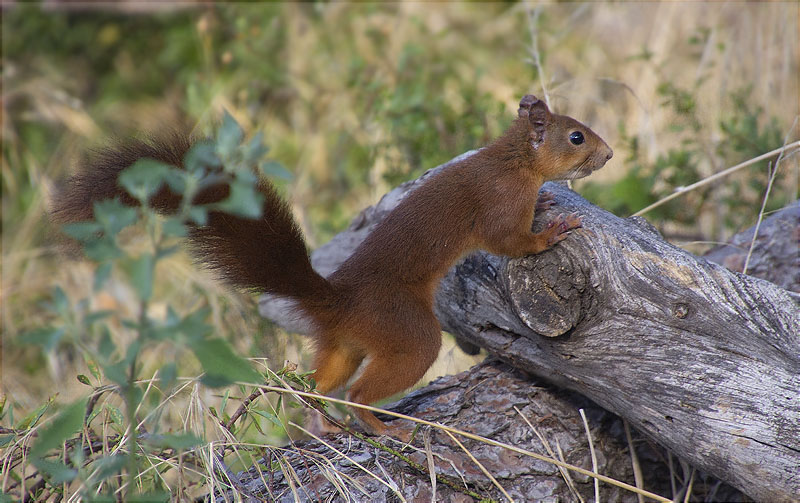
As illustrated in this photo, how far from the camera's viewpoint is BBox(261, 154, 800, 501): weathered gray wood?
152 centimetres

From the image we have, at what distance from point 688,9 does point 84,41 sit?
4.15 meters

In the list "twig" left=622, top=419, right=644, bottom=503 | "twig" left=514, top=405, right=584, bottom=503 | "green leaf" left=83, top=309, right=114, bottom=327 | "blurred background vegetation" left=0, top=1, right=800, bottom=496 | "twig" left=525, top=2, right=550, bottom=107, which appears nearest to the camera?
"green leaf" left=83, top=309, right=114, bottom=327

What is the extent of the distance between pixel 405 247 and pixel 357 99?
8.01ft

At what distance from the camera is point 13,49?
4918mm

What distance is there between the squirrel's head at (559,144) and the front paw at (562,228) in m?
0.34

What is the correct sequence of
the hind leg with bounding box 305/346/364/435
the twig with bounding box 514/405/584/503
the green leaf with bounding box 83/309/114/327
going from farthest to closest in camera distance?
the hind leg with bounding box 305/346/364/435, the twig with bounding box 514/405/584/503, the green leaf with bounding box 83/309/114/327

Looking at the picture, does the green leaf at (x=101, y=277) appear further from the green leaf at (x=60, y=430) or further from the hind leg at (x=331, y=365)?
the hind leg at (x=331, y=365)

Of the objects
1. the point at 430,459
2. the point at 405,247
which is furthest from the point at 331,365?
the point at 430,459

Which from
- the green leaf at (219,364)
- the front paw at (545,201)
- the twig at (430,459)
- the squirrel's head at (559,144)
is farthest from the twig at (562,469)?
the green leaf at (219,364)

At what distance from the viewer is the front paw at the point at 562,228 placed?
1723 millimetres

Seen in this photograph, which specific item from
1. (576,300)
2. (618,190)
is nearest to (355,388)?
(576,300)

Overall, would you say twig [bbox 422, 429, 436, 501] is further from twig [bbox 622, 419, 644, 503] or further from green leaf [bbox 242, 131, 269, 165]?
green leaf [bbox 242, 131, 269, 165]

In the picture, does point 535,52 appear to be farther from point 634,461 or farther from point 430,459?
point 430,459

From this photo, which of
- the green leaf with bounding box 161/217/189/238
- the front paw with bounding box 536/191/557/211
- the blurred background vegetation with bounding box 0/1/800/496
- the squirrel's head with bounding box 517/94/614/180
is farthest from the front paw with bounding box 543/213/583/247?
the green leaf with bounding box 161/217/189/238
